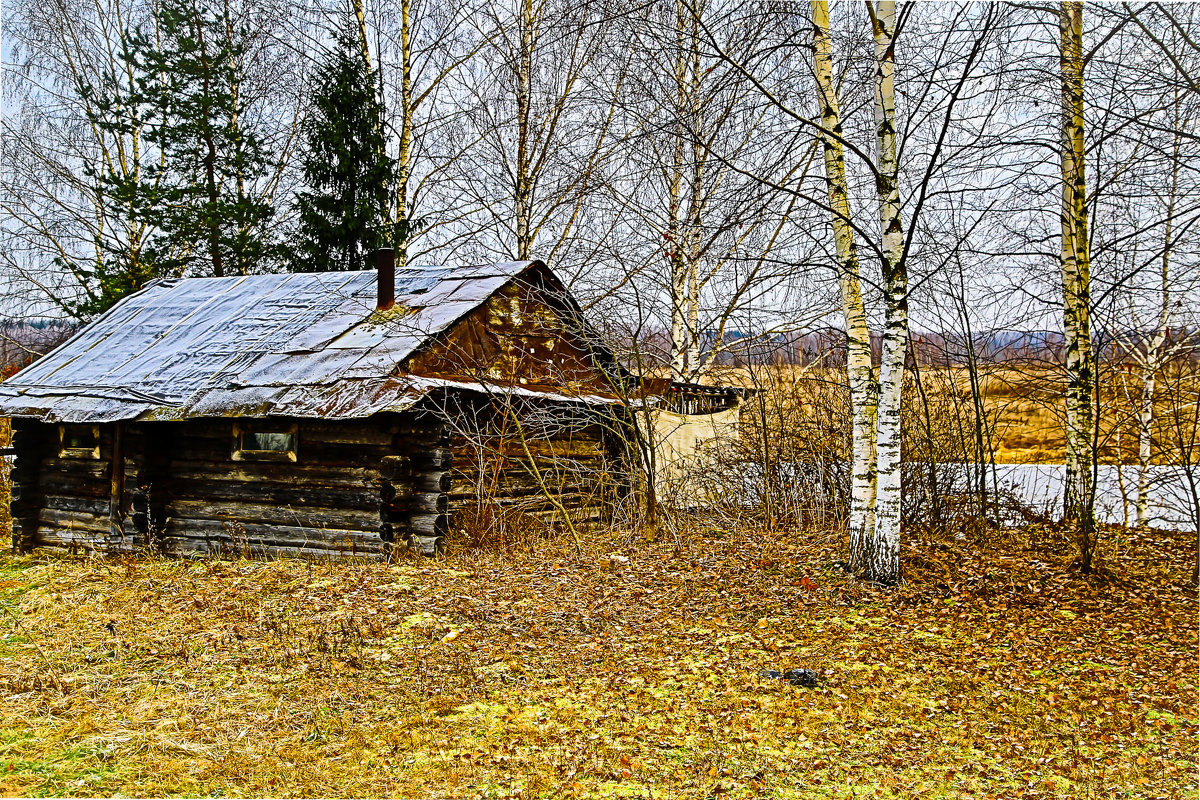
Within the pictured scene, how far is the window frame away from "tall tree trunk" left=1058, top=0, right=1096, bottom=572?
939 centimetres

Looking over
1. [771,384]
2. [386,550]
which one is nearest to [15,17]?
[386,550]

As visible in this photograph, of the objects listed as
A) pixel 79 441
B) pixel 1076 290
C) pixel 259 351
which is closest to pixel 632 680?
pixel 1076 290

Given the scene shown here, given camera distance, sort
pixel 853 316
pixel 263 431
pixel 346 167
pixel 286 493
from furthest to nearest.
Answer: pixel 346 167
pixel 263 431
pixel 286 493
pixel 853 316

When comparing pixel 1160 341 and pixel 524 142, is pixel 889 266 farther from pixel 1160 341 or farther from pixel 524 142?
pixel 524 142

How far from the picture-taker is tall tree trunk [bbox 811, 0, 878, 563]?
27.0ft

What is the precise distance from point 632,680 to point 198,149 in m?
19.8

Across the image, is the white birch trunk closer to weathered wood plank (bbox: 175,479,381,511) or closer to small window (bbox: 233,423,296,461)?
weathered wood plank (bbox: 175,479,381,511)

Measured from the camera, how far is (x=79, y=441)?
13.6 metres

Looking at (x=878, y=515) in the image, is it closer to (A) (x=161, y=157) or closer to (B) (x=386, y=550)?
(B) (x=386, y=550)

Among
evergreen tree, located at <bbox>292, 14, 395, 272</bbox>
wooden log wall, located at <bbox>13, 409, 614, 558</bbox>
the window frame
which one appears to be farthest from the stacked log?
evergreen tree, located at <bbox>292, 14, 395, 272</bbox>

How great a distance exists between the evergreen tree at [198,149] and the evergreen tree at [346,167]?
5.39ft

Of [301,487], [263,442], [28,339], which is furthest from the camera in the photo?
[28,339]

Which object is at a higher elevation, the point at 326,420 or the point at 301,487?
the point at 326,420

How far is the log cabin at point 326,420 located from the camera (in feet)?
36.9
